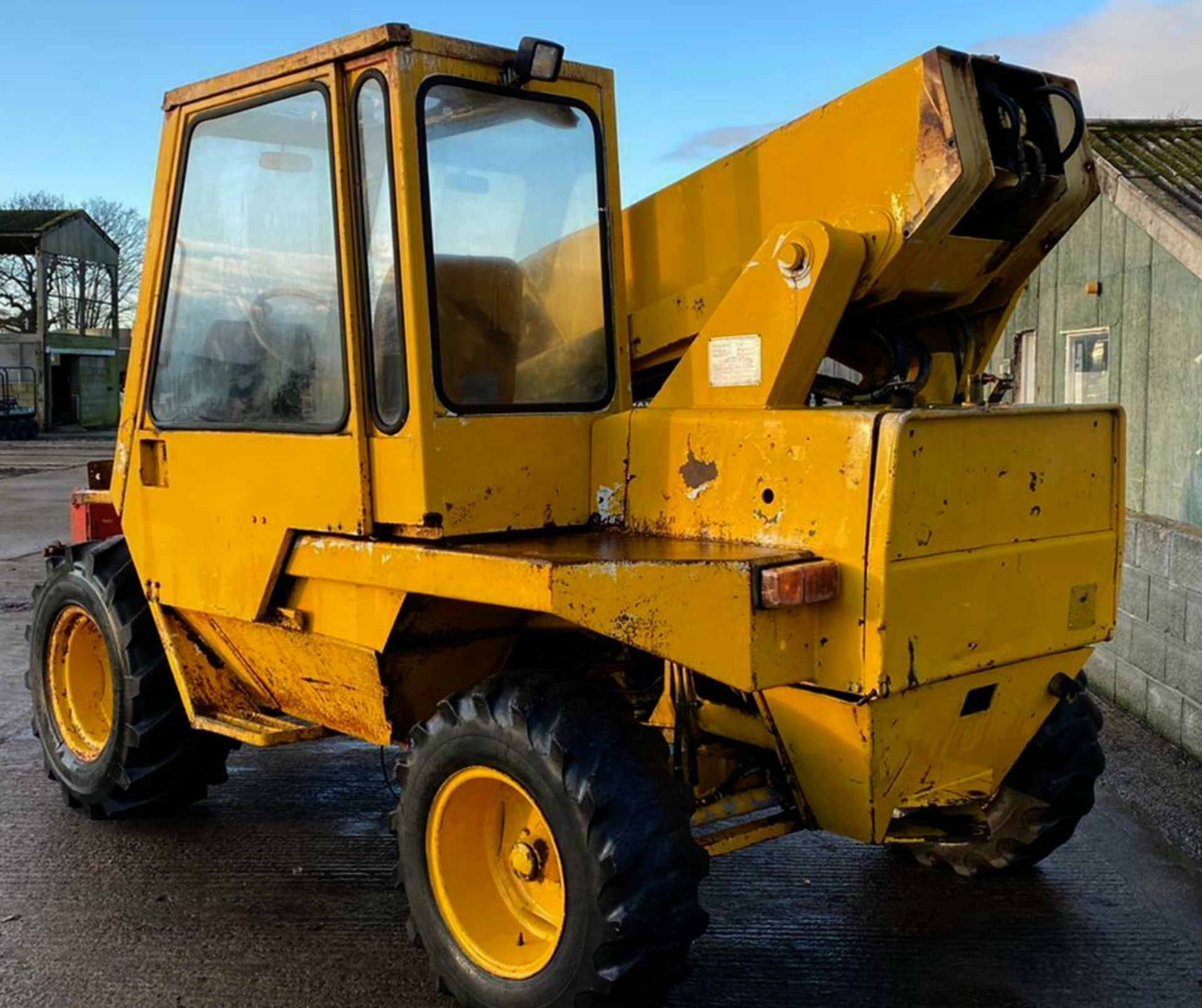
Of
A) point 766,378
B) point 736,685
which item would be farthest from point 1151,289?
point 736,685

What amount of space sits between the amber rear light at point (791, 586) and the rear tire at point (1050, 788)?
4.46 ft

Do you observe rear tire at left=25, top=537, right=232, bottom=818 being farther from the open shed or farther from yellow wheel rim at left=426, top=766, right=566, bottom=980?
the open shed

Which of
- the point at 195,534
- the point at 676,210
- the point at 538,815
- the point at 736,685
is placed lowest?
the point at 538,815

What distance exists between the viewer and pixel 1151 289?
800 cm

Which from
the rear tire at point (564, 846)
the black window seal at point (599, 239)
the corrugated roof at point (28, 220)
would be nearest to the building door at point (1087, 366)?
the black window seal at point (599, 239)

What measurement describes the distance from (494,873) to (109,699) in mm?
2421

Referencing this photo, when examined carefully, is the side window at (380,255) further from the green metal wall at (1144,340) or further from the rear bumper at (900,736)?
the green metal wall at (1144,340)

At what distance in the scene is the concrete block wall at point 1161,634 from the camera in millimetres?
5387

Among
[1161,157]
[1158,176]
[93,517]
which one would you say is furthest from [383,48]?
[1161,157]

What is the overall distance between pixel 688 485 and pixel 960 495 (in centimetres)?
71

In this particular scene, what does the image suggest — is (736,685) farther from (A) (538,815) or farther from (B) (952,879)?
(B) (952,879)

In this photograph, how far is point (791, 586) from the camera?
286cm

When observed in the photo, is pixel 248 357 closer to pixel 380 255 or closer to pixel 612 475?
pixel 380 255

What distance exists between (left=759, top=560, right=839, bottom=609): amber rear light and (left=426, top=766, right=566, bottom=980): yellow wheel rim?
90 centimetres
